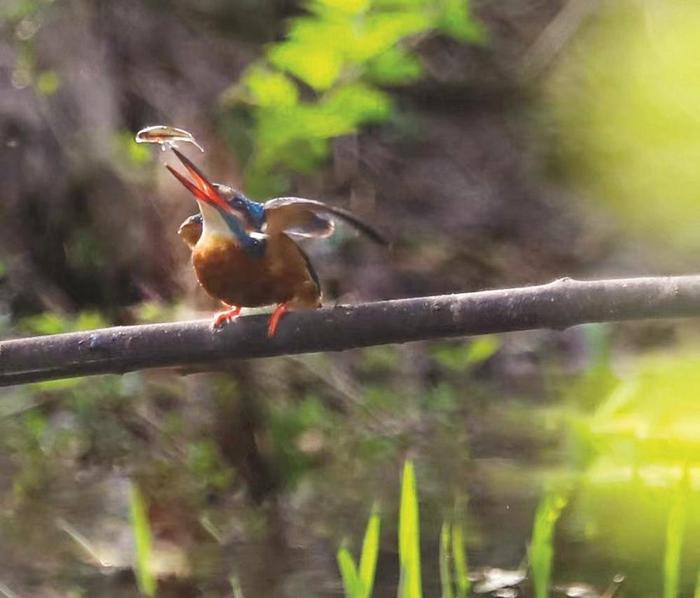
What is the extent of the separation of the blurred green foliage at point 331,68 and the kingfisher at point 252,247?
779 mm

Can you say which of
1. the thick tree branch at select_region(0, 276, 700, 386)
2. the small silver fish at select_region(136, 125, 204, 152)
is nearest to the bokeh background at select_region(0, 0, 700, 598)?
the thick tree branch at select_region(0, 276, 700, 386)

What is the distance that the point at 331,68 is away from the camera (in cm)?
220

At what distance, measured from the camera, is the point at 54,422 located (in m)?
3.13

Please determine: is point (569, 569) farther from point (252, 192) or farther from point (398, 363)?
point (398, 363)

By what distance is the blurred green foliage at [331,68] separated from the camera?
2094 mm

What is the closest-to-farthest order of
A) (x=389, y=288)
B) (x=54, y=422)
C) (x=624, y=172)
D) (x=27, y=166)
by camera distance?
(x=54, y=422)
(x=27, y=166)
(x=389, y=288)
(x=624, y=172)

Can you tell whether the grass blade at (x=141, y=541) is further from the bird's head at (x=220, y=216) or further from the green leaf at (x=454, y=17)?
the green leaf at (x=454, y=17)

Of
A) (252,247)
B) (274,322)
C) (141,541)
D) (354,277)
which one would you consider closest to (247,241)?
(252,247)

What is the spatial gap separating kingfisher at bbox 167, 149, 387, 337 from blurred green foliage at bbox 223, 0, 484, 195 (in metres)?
0.78

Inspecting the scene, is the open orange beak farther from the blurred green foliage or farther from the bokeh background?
the blurred green foliage

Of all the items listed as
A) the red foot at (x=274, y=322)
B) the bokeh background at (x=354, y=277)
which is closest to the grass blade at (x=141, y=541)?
the bokeh background at (x=354, y=277)

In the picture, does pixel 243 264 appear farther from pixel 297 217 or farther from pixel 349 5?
pixel 349 5

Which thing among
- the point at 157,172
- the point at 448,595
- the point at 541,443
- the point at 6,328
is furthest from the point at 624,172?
the point at 448,595

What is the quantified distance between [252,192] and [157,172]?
408mm
